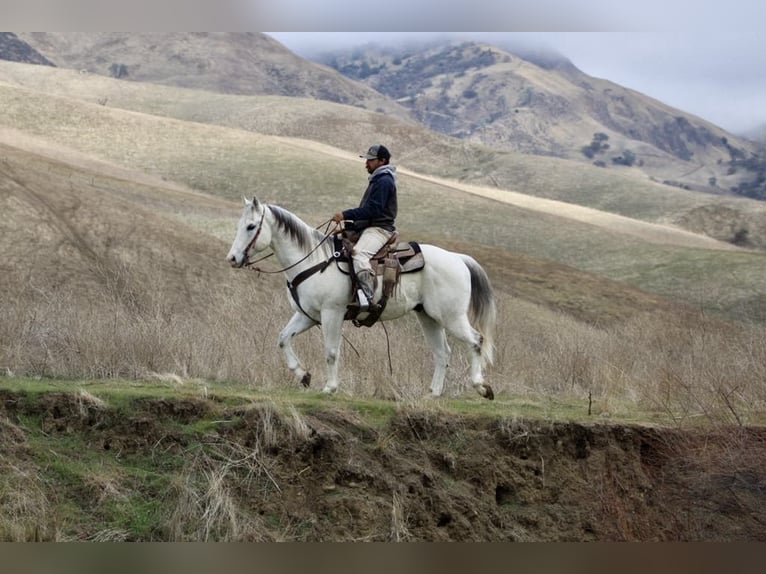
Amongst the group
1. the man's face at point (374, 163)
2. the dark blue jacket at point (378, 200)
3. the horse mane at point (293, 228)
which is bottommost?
the horse mane at point (293, 228)

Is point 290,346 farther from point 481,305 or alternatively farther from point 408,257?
point 481,305

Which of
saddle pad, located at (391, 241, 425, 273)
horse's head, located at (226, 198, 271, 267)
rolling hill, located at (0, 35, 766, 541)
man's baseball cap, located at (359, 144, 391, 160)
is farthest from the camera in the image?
saddle pad, located at (391, 241, 425, 273)

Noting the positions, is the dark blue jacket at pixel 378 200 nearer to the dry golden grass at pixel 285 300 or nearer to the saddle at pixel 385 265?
the saddle at pixel 385 265

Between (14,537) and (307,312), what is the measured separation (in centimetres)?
568

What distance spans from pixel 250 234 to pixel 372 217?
1.93 metres

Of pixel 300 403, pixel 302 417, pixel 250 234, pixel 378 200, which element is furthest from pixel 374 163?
pixel 302 417

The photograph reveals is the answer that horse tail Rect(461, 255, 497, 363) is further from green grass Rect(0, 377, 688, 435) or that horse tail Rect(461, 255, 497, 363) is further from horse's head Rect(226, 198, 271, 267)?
horse's head Rect(226, 198, 271, 267)

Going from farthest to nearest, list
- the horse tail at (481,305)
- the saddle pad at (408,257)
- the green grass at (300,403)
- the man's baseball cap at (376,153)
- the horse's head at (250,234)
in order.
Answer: the horse tail at (481,305), the saddle pad at (408,257), the man's baseball cap at (376,153), the horse's head at (250,234), the green grass at (300,403)

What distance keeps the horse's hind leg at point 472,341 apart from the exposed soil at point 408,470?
169cm

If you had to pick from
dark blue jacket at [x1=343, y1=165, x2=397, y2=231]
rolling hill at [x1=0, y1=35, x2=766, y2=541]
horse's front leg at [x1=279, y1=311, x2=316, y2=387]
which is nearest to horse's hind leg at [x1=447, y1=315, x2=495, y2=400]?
rolling hill at [x1=0, y1=35, x2=766, y2=541]

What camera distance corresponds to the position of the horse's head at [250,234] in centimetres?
1530

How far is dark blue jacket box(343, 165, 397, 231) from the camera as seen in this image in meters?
15.8

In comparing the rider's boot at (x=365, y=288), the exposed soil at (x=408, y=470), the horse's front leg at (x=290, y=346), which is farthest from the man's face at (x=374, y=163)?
the exposed soil at (x=408, y=470)

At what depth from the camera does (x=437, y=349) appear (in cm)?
1680
